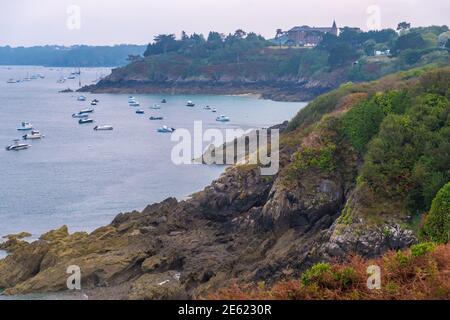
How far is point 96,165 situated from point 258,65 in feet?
210

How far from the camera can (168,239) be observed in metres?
23.6

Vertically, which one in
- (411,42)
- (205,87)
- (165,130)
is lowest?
(165,130)

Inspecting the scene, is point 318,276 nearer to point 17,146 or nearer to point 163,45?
point 17,146

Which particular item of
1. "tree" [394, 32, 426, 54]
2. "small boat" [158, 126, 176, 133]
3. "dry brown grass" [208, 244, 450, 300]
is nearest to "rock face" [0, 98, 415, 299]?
"dry brown grass" [208, 244, 450, 300]

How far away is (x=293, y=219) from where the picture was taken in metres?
22.4

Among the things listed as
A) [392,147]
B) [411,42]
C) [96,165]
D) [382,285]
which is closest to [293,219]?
[392,147]

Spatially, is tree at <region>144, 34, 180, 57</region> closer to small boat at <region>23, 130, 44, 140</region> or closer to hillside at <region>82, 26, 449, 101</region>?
hillside at <region>82, 26, 449, 101</region>

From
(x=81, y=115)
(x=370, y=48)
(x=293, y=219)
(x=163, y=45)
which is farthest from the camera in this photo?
(x=163, y=45)

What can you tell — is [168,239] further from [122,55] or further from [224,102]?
[122,55]

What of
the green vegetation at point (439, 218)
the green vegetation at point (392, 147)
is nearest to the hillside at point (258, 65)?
the green vegetation at point (392, 147)

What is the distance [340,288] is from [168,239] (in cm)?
1430

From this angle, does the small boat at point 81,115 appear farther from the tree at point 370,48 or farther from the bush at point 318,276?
the bush at point 318,276

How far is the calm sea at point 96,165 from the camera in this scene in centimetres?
3100

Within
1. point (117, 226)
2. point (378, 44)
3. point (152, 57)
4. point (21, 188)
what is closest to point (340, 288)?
point (117, 226)
